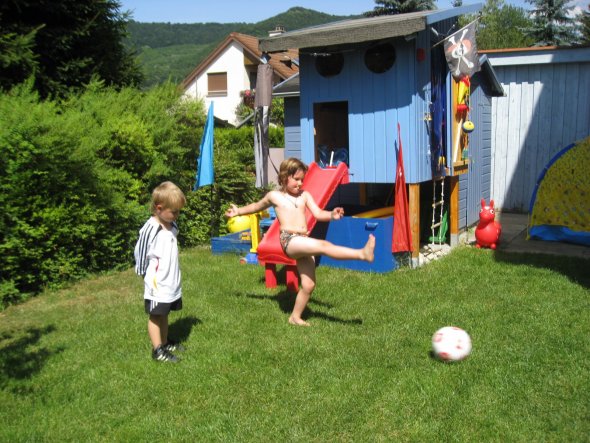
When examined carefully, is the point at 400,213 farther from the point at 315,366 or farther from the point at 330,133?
the point at 315,366

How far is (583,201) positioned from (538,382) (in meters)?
5.37

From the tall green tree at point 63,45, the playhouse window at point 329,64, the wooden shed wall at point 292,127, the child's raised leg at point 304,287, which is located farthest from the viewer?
the wooden shed wall at point 292,127

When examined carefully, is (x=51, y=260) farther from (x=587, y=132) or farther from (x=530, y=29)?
(x=530, y=29)

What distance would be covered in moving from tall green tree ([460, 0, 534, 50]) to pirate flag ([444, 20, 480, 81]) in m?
35.0

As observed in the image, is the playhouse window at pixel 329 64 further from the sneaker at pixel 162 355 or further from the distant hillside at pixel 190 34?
the distant hillside at pixel 190 34

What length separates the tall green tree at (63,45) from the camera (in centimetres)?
912

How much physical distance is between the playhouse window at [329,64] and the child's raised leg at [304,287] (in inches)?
149

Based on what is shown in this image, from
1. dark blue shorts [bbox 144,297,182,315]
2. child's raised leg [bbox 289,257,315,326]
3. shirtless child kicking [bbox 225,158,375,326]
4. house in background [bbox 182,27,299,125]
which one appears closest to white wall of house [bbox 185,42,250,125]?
house in background [bbox 182,27,299,125]

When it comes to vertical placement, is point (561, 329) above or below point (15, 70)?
below

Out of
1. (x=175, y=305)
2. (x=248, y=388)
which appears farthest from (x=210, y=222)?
(x=248, y=388)

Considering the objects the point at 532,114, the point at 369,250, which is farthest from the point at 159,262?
the point at 532,114

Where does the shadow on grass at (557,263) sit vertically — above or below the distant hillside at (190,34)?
below

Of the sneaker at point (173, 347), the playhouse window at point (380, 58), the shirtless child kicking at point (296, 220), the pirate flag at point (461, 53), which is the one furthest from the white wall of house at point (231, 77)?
the sneaker at point (173, 347)

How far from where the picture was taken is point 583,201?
863 cm
